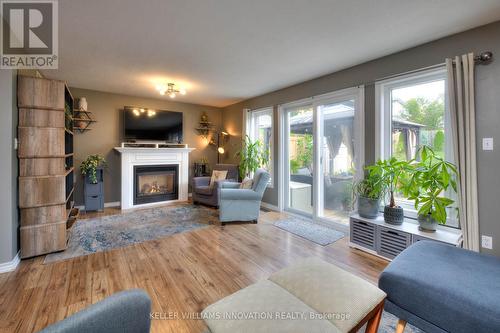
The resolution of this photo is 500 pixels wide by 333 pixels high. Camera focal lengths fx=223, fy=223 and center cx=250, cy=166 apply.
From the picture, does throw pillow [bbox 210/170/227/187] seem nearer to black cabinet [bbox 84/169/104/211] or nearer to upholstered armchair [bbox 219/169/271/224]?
upholstered armchair [bbox 219/169/271/224]

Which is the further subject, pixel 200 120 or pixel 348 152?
pixel 200 120

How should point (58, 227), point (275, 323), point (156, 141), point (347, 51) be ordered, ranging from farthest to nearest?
point (156, 141) → point (347, 51) → point (58, 227) → point (275, 323)

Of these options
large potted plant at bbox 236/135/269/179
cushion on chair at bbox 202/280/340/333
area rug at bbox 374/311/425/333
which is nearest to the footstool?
cushion on chair at bbox 202/280/340/333

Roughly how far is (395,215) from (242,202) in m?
2.17

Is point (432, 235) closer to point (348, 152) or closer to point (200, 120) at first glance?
point (348, 152)

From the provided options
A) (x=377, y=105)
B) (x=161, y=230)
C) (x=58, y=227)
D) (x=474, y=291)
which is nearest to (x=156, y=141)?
(x=161, y=230)

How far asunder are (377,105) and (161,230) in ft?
11.8

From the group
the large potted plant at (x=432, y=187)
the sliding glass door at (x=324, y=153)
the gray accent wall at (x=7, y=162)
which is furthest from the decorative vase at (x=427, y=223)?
the gray accent wall at (x=7, y=162)

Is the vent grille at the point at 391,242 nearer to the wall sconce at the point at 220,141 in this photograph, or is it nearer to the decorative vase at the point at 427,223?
the decorative vase at the point at 427,223

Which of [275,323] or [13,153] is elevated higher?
[13,153]

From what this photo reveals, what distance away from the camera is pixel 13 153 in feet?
7.52

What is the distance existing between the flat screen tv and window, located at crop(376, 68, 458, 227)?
433 centimetres

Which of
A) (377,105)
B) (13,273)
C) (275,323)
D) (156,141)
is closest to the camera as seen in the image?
(275,323)

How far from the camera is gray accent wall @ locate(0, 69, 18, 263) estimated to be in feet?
7.14
